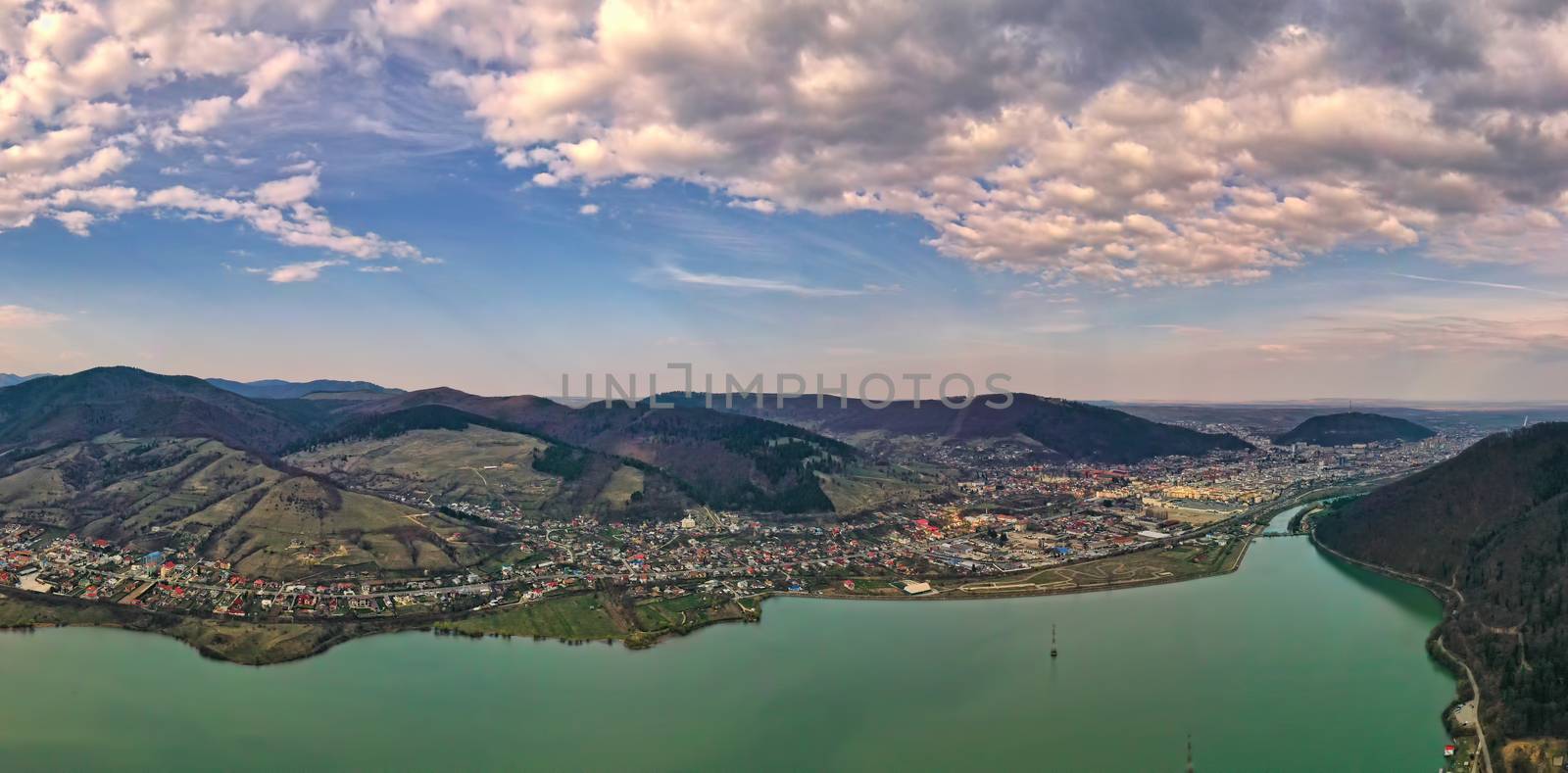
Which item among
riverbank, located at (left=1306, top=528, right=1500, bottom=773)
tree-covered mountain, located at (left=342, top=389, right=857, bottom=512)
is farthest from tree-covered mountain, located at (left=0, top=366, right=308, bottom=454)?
riverbank, located at (left=1306, top=528, right=1500, bottom=773)

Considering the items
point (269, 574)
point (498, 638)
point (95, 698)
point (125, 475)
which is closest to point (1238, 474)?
point (498, 638)

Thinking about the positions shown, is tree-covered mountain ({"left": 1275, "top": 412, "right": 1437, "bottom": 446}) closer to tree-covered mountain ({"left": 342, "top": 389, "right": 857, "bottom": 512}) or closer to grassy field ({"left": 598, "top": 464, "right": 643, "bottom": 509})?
tree-covered mountain ({"left": 342, "top": 389, "right": 857, "bottom": 512})

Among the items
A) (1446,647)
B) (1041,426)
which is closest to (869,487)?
(1446,647)

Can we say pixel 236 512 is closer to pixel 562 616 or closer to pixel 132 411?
pixel 562 616

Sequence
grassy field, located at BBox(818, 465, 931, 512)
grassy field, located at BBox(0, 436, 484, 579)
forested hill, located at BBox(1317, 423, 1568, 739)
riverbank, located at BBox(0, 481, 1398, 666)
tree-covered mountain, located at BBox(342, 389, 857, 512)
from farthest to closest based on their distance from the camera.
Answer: tree-covered mountain, located at BBox(342, 389, 857, 512) → grassy field, located at BBox(818, 465, 931, 512) → grassy field, located at BBox(0, 436, 484, 579) → riverbank, located at BBox(0, 481, 1398, 666) → forested hill, located at BBox(1317, 423, 1568, 739)

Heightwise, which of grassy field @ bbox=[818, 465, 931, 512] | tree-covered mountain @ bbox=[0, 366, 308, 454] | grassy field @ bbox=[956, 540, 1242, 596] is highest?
tree-covered mountain @ bbox=[0, 366, 308, 454]

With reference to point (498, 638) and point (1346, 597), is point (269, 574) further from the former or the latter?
point (1346, 597)

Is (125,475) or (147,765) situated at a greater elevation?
(125,475)
